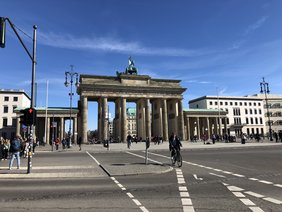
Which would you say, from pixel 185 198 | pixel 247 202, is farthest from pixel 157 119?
pixel 247 202

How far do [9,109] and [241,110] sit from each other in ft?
331

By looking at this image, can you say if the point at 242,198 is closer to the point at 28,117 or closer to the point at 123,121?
the point at 28,117

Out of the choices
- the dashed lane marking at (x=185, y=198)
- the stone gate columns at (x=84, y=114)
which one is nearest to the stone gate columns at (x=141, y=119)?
the stone gate columns at (x=84, y=114)

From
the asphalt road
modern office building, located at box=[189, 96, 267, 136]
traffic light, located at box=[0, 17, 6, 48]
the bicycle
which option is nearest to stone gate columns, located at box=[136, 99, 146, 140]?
modern office building, located at box=[189, 96, 267, 136]

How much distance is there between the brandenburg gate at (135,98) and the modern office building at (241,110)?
39.0 metres

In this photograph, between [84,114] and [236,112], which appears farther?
[236,112]

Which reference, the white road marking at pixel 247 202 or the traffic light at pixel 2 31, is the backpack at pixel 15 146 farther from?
the white road marking at pixel 247 202

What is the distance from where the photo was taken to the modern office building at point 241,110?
405ft

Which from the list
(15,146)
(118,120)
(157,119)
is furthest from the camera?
(157,119)

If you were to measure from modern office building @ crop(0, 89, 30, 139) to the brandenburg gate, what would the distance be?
104 ft

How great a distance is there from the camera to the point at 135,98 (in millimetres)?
84875

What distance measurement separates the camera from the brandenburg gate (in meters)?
78.1

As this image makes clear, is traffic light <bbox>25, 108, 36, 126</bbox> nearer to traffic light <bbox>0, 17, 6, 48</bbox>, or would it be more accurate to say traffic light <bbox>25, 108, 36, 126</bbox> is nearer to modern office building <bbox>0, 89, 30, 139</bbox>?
traffic light <bbox>0, 17, 6, 48</bbox>

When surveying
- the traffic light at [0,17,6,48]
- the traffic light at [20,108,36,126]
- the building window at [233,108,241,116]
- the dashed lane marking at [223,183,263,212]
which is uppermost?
the building window at [233,108,241,116]
